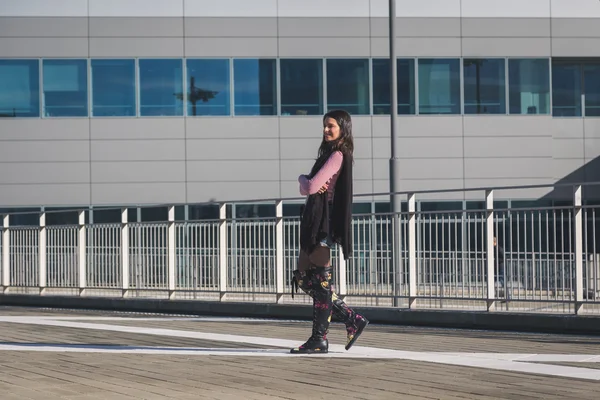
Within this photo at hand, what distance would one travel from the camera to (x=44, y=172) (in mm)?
32531

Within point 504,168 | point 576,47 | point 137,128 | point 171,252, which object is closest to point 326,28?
point 137,128

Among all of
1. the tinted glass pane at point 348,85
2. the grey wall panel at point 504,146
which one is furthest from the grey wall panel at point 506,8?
the grey wall panel at point 504,146

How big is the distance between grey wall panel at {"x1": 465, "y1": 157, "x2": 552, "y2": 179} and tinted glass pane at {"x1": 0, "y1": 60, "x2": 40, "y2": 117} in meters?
12.2

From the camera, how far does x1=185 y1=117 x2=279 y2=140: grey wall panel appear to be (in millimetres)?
32469

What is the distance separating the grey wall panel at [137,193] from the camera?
32.5m

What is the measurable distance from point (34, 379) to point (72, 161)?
85.2 feet

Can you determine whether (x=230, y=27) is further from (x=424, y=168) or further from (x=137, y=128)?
(x=424, y=168)

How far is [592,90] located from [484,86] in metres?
3.51

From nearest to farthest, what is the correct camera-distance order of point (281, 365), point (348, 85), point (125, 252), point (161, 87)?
point (281, 365) → point (125, 252) → point (161, 87) → point (348, 85)

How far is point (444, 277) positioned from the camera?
42.7 feet

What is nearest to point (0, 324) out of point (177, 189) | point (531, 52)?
point (177, 189)

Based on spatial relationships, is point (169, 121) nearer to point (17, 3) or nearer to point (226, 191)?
point (226, 191)

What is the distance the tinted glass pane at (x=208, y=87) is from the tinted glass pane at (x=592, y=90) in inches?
412

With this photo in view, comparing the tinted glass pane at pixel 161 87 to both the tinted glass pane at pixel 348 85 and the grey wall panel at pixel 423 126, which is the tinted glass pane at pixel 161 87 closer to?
the tinted glass pane at pixel 348 85
